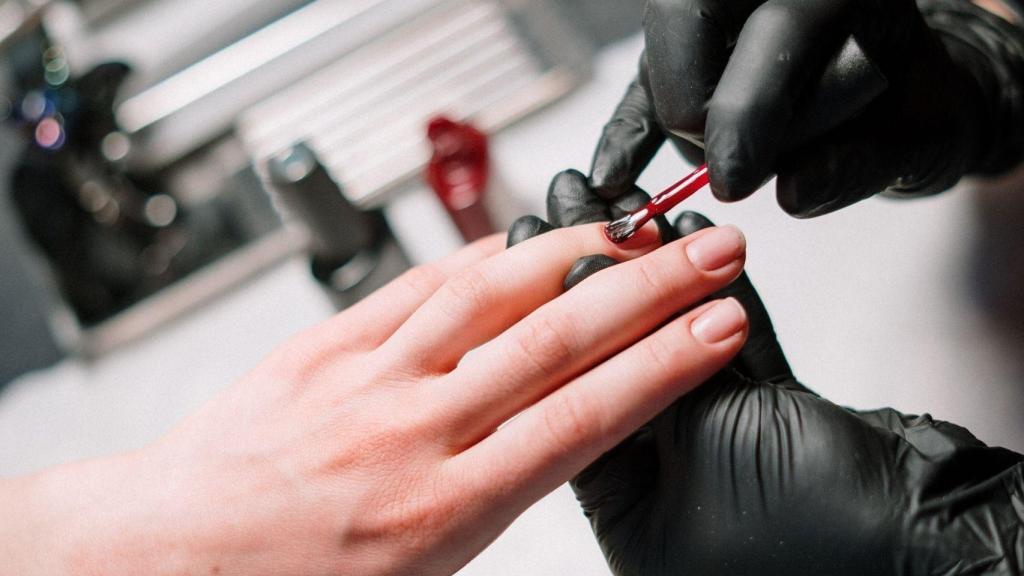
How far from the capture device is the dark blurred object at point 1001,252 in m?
0.80

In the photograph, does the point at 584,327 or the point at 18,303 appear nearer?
the point at 584,327

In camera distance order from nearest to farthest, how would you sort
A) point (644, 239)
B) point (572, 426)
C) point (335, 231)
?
point (572, 426) → point (644, 239) → point (335, 231)

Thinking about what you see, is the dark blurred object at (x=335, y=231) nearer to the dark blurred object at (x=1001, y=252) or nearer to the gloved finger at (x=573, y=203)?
the gloved finger at (x=573, y=203)

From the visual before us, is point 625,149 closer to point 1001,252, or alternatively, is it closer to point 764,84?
point 764,84

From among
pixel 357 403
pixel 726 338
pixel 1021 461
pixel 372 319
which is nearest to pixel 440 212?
pixel 372 319

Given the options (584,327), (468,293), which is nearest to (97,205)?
(468,293)

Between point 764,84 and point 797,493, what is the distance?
31 centimetres

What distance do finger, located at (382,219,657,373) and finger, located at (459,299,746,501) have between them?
0.10 meters

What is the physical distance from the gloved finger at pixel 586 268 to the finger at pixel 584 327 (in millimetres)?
31

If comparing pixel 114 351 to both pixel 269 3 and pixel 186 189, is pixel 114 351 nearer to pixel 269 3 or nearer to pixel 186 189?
pixel 186 189

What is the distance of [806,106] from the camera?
2.14 feet

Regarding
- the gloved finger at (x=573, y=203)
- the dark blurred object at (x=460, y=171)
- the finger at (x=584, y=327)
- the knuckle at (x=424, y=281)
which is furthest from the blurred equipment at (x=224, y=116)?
the finger at (x=584, y=327)

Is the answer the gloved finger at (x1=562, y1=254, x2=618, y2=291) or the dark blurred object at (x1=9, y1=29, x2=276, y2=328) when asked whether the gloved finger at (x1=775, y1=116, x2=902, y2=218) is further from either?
the dark blurred object at (x1=9, y1=29, x2=276, y2=328)

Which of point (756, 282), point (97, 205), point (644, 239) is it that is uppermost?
point (97, 205)
